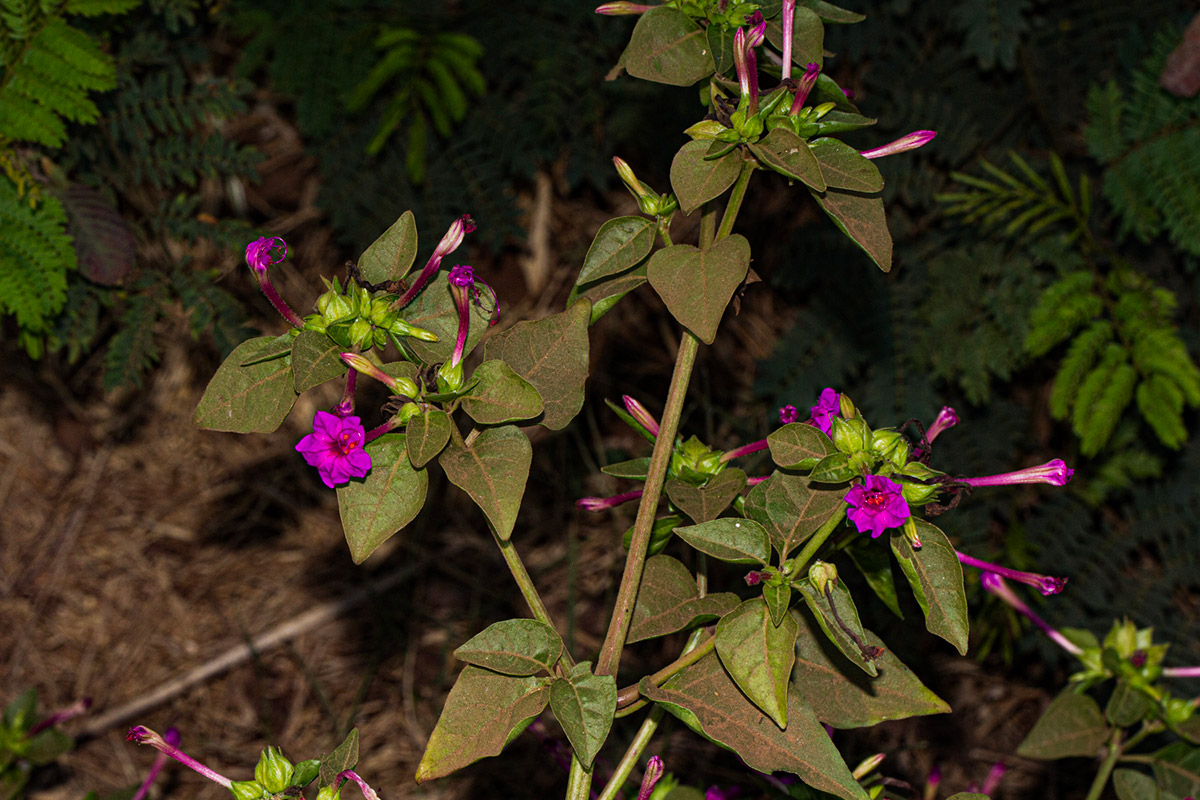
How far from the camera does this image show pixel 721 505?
42.7 inches

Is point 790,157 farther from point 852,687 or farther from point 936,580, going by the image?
point 852,687

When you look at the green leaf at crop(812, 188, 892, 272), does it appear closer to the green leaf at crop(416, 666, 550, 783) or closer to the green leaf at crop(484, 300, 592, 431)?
the green leaf at crop(484, 300, 592, 431)

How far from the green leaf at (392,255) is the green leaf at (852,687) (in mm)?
568

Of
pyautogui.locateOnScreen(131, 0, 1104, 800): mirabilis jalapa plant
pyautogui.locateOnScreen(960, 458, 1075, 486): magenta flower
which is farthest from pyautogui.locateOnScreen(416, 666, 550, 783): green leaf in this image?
pyautogui.locateOnScreen(960, 458, 1075, 486): magenta flower

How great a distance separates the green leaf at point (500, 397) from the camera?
3.09ft

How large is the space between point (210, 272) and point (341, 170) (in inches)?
23.8

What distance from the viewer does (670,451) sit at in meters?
1.06

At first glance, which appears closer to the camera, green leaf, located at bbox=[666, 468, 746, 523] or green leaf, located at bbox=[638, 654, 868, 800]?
green leaf, located at bbox=[638, 654, 868, 800]

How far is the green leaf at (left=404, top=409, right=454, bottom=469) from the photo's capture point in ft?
3.02

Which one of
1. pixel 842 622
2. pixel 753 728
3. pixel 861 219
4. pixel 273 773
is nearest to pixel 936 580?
pixel 842 622

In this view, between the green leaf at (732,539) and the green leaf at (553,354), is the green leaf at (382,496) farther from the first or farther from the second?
the green leaf at (732,539)

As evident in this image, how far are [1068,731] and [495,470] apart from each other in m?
1.00

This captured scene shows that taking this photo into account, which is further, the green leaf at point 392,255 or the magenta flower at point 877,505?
the green leaf at point 392,255

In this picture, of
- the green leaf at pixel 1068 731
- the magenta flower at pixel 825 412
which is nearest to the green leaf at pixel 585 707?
the magenta flower at pixel 825 412
